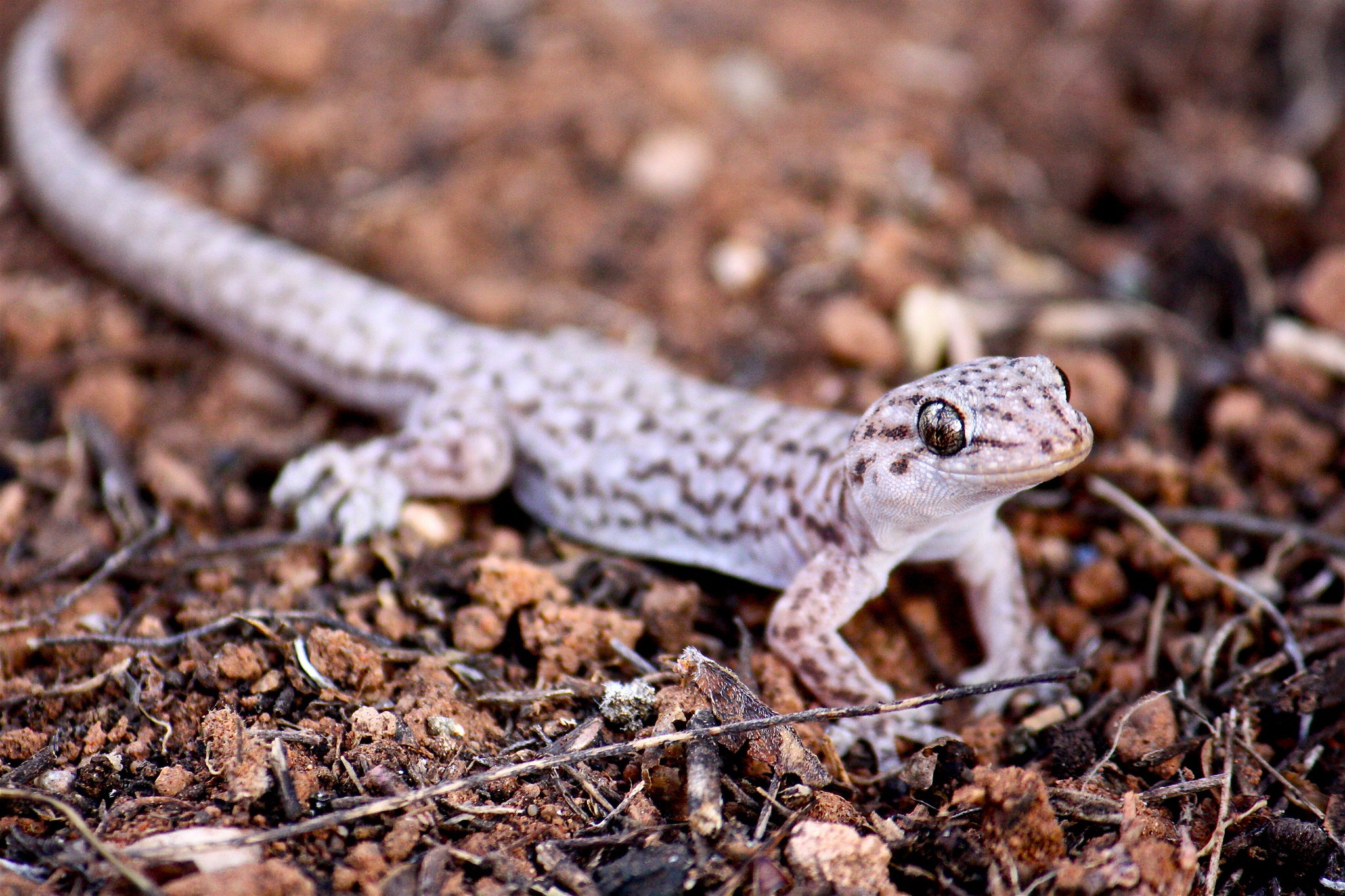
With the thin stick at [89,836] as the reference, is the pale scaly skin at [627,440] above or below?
above

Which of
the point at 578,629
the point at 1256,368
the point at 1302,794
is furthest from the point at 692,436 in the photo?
the point at 1256,368

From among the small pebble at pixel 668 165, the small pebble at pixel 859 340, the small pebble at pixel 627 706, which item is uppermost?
the small pebble at pixel 668 165

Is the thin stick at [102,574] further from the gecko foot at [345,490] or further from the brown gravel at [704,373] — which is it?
the gecko foot at [345,490]

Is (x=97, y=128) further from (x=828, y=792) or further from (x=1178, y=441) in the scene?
(x=1178, y=441)

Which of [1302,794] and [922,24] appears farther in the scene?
[922,24]

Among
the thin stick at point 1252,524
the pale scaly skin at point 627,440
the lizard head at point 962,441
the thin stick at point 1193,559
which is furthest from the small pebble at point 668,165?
the thin stick at point 1252,524
